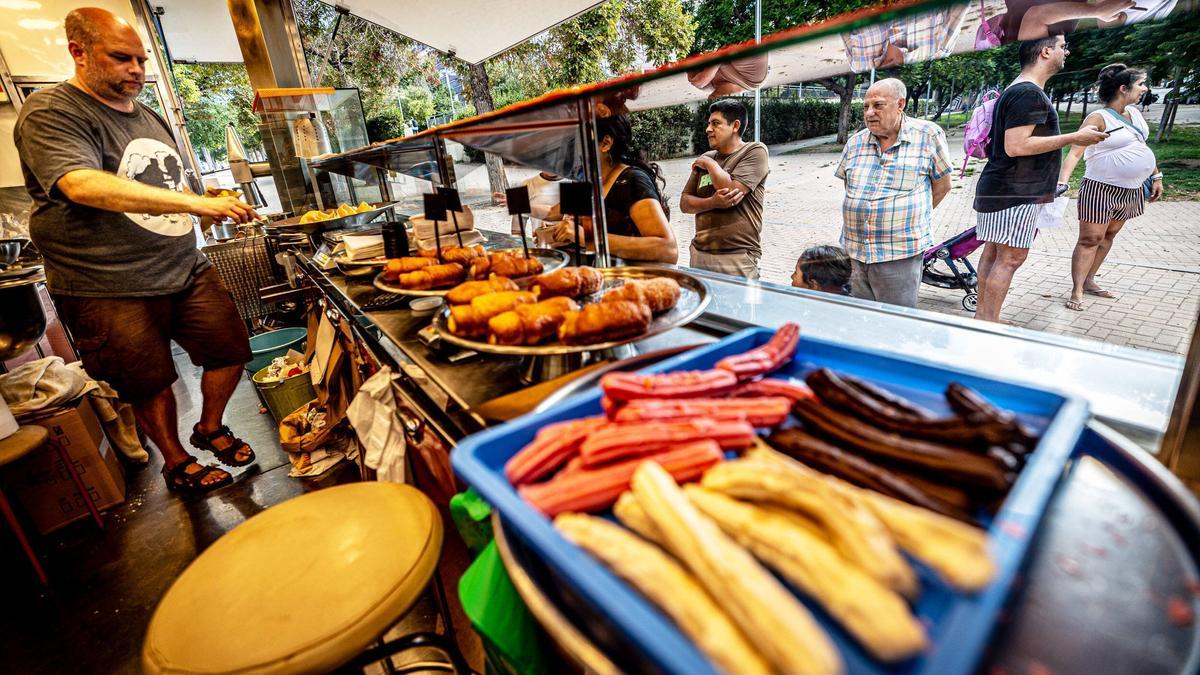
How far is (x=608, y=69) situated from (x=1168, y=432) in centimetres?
1777

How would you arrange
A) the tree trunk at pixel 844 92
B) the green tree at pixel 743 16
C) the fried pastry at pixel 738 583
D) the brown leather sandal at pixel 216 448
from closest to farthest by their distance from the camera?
the fried pastry at pixel 738 583 → the brown leather sandal at pixel 216 448 → the tree trunk at pixel 844 92 → the green tree at pixel 743 16

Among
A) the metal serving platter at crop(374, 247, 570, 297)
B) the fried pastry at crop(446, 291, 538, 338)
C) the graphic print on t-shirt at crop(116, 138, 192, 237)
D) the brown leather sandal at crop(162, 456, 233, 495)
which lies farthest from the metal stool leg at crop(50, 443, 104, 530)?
the fried pastry at crop(446, 291, 538, 338)

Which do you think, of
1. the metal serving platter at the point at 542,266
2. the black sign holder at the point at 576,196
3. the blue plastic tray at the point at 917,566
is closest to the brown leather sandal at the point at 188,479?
the metal serving platter at the point at 542,266

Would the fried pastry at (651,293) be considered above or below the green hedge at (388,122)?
below

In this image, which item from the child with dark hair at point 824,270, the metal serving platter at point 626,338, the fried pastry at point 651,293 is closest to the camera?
the metal serving platter at point 626,338

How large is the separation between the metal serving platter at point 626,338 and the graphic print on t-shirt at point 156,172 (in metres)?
2.75

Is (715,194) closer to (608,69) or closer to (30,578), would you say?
(30,578)

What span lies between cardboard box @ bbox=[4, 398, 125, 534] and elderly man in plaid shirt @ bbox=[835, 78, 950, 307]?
19.8ft

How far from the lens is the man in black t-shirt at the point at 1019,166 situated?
3400 mm

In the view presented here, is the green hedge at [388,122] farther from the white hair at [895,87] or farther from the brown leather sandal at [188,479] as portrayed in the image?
the white hair at [895,87]

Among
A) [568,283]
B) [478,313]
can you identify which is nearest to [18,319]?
[478,313]

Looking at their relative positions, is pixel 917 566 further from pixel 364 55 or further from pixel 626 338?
pixel 364 55

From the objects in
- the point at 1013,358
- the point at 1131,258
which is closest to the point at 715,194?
the point at 1013,358

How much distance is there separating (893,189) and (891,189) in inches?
0.6
